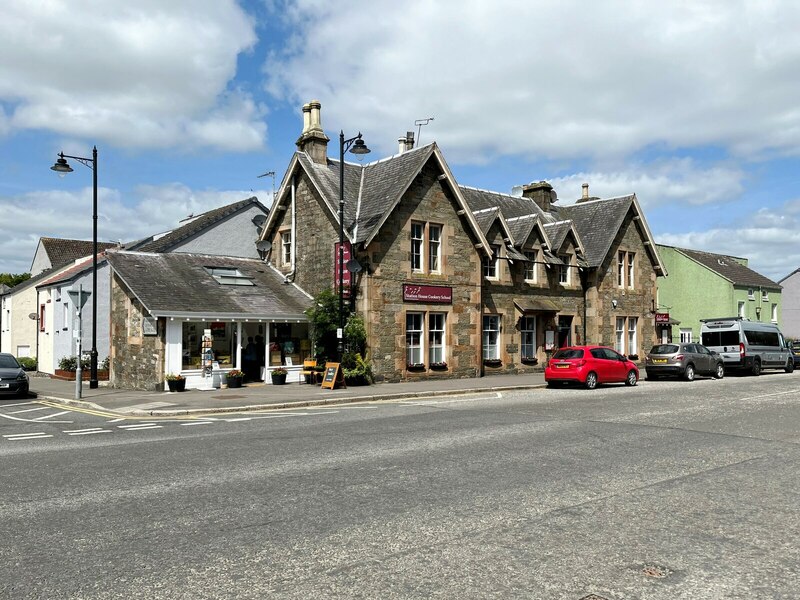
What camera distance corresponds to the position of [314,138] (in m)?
28.6

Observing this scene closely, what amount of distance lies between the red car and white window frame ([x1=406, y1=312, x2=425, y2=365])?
4934mm

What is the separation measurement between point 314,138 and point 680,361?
682 inches

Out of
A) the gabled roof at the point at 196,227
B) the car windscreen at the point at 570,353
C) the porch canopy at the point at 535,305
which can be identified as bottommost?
the car windscreen at the point at 570,353

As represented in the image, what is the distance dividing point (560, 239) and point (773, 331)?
456 inches

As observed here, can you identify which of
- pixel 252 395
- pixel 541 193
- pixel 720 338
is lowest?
pixel 252 395

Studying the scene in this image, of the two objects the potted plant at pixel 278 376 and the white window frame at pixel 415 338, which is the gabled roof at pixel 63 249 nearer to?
the potted plant at pixel 278 376

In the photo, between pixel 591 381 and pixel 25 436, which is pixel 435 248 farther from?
pixel 25 436

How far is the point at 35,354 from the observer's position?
40.7 m

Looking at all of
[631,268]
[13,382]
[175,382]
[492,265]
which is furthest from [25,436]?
[631,268]

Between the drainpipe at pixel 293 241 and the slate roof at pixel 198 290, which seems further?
the drainpipe at pixel 293 241

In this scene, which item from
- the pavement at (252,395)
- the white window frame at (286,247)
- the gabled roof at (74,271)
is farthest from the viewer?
the gabled roof at (74,271)

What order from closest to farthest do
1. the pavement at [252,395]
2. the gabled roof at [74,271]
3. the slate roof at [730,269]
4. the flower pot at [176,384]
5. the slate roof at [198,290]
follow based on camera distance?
1. the pavement at [252,395]
2. the flower pot at [176,384]
3. the slate roof at [198,290]
4. the gabled roof at [74,271]
5. the slate roof at [730,269]

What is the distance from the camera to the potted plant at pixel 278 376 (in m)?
24.7

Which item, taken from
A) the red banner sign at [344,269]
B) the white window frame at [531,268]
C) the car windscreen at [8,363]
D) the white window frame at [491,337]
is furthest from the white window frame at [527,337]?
the car windscreen at [8,363]
